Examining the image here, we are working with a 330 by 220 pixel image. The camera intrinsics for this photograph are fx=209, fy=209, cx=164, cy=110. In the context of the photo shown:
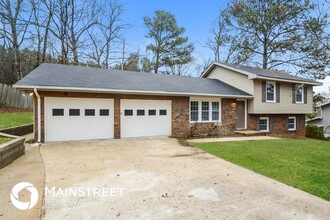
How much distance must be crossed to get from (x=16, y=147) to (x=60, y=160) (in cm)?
142

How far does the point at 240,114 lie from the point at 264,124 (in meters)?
2.18

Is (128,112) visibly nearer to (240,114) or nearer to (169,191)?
(169,191)

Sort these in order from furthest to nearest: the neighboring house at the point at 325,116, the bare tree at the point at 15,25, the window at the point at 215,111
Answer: the neighboring house at the point at 325,116, the bare tree at the point at 15,25, the window at the point at 215,111

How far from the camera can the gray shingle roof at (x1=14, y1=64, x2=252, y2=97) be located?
8863 millimetres

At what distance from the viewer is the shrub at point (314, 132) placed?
16188mm

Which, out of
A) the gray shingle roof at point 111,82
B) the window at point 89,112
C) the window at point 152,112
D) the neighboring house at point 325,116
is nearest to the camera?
the gray shingle roof at point 111,82

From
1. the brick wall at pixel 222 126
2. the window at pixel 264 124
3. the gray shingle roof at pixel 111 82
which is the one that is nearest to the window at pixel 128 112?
the gray shingle roof at pixel 111 82

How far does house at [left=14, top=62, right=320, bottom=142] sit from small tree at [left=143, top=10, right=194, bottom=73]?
7.60 m

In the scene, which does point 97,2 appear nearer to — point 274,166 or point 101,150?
point 101,150

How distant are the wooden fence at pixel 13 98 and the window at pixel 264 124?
18784mm

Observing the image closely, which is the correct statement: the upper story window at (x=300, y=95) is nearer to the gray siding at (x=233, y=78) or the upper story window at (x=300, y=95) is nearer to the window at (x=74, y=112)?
the gray siding at (x=233, y=78)

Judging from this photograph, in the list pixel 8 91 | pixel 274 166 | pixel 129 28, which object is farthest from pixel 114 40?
pixel 274 166

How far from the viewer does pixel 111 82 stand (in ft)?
34.4

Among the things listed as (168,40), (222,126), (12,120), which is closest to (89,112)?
(12,120)
